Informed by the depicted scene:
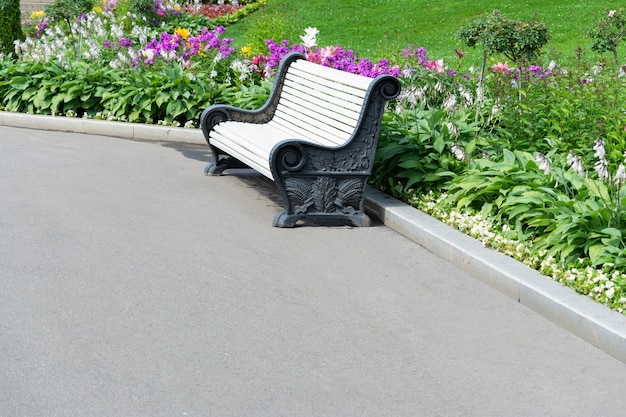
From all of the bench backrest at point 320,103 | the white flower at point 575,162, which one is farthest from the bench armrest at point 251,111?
the white flower at point 575,162

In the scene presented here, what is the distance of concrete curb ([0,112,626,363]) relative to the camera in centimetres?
513

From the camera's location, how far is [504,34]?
8945mm

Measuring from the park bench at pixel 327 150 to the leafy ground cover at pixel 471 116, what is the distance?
0.54 m

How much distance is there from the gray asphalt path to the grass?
42.6 ft

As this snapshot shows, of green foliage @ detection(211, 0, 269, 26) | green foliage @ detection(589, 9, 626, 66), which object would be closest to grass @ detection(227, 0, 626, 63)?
green foliage @ detection(211, 0, 269, 26)

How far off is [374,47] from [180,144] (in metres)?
10.4

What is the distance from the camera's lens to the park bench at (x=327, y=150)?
24.5ft

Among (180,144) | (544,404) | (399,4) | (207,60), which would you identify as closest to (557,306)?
(544,404)

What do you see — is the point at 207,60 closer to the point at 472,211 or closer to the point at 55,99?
the point at 55,99

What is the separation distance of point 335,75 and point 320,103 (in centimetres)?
34

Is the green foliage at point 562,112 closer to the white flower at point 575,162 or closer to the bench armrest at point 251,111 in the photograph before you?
the white flower at point 575,162

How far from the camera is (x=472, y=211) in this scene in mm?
7270

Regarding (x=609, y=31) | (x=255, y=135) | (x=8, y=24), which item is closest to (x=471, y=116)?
(x=255, y=135)

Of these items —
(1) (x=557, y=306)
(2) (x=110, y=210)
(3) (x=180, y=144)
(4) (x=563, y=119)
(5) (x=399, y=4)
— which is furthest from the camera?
(5) (x=399, y=4)
